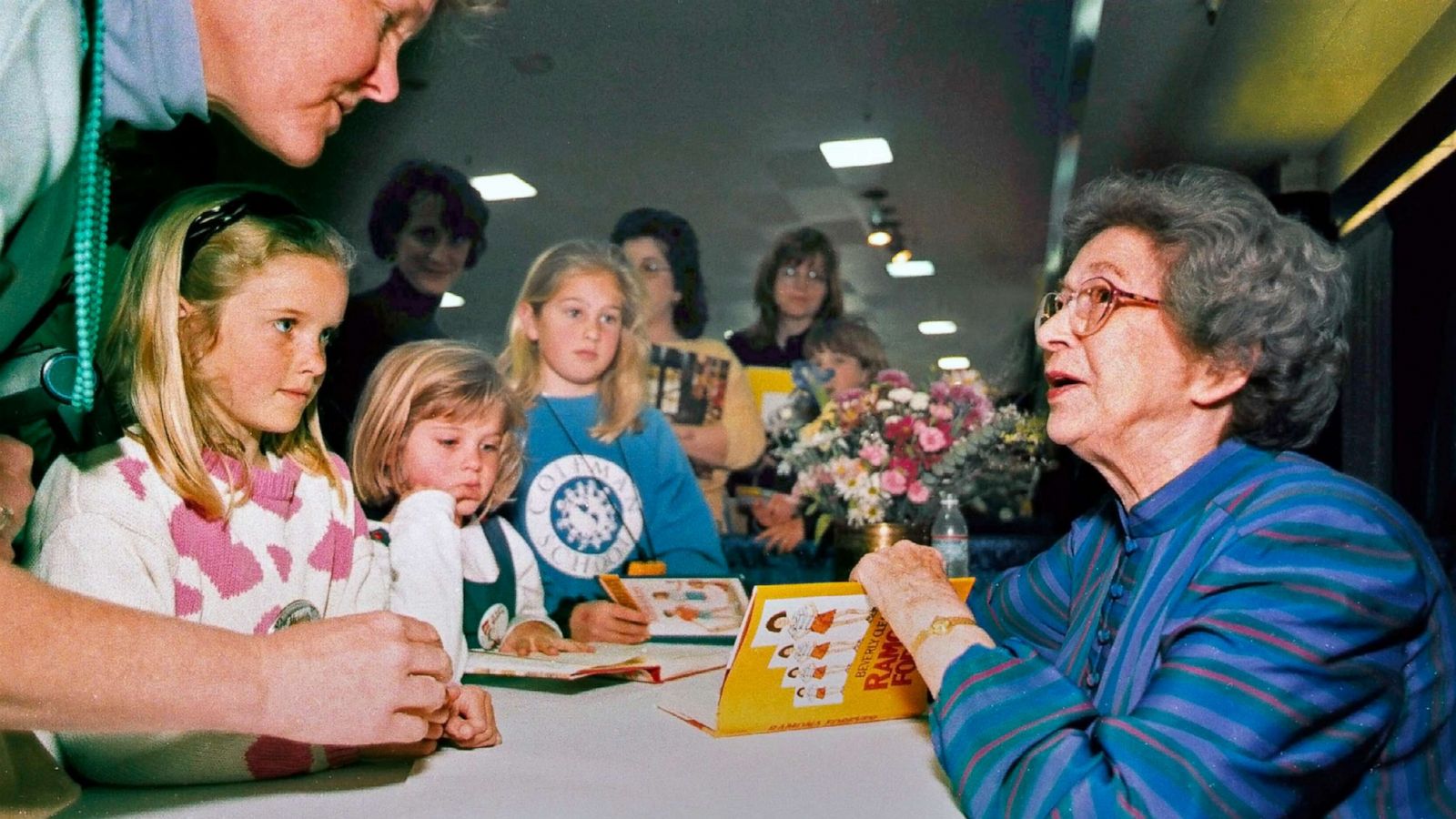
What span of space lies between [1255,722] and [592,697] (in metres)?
1.01

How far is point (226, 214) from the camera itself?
53.3 inches

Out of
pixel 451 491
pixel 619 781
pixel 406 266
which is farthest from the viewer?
pixel 406 266

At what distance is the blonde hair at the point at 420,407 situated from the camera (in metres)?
1.70

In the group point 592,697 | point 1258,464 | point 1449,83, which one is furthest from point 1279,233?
point 1449,83

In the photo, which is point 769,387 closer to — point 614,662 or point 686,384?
point 686,384

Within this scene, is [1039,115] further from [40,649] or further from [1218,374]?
[40,649]

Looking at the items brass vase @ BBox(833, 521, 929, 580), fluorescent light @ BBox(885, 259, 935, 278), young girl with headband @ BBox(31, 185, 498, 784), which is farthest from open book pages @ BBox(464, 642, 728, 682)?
fluorescent light @ BBox(885, 259, 935, 278)

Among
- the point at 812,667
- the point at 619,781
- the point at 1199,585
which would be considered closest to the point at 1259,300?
the point at 1199,585

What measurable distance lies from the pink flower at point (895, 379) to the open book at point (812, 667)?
40.2 inches

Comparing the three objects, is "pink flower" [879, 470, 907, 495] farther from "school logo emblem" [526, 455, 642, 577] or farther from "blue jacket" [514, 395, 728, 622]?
"school logo emblem" [526, 455, 642, 577]

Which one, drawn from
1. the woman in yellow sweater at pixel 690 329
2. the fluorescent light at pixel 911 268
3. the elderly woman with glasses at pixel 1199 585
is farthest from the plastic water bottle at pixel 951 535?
the elderly woman with glasses at pixel 1199 585

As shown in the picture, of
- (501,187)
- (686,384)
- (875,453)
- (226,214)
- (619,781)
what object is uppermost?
(501,187)

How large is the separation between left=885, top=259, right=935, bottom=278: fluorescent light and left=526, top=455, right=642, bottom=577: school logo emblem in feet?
2.83

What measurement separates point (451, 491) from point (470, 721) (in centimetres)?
59
